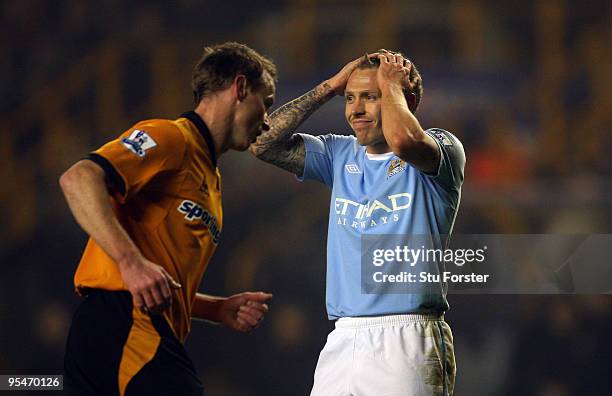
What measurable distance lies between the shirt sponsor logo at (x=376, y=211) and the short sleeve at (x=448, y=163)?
14 centimetres

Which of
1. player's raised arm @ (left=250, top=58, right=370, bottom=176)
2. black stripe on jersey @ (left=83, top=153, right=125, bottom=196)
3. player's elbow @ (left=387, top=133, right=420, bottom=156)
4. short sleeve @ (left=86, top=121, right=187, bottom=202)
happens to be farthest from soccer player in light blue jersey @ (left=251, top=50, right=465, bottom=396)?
black stripe on jersey @ (left=83, top=153, right=125, bottom=196)

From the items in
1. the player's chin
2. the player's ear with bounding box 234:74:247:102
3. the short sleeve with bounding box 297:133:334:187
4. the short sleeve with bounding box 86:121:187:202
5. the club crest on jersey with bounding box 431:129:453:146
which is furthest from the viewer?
the short sleeve with bounding box 297:133:334:187

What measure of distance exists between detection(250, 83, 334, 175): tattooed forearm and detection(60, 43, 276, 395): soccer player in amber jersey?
3.30ft

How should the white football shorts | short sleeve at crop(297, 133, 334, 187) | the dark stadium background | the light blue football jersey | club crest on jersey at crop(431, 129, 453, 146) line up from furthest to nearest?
the dark stadium background → short sleeve at crop(297, 133, 334, 187) → club crest on jersey at crop(431, 129, 453, 146) → the light blue football jersey → the white football shorts

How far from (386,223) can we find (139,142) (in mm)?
1132

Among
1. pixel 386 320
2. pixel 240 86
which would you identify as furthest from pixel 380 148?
pixel 240 86

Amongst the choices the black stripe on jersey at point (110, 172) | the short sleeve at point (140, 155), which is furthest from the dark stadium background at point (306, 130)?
the black stripe on jersey at point (110, 172)

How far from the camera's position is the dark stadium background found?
213 inches

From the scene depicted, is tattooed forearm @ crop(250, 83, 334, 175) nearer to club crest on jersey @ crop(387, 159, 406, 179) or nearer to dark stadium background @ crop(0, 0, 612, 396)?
club crest on jersey @ crop(387, 159, 406, 179)

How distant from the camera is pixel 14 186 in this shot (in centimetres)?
598

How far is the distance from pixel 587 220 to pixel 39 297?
368cm

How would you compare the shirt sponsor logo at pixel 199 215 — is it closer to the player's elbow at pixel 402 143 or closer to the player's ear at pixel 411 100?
the player's elbow at pixel 402 143

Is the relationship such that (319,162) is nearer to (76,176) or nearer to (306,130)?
(76,176)

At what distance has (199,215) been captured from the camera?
7.98 feet
